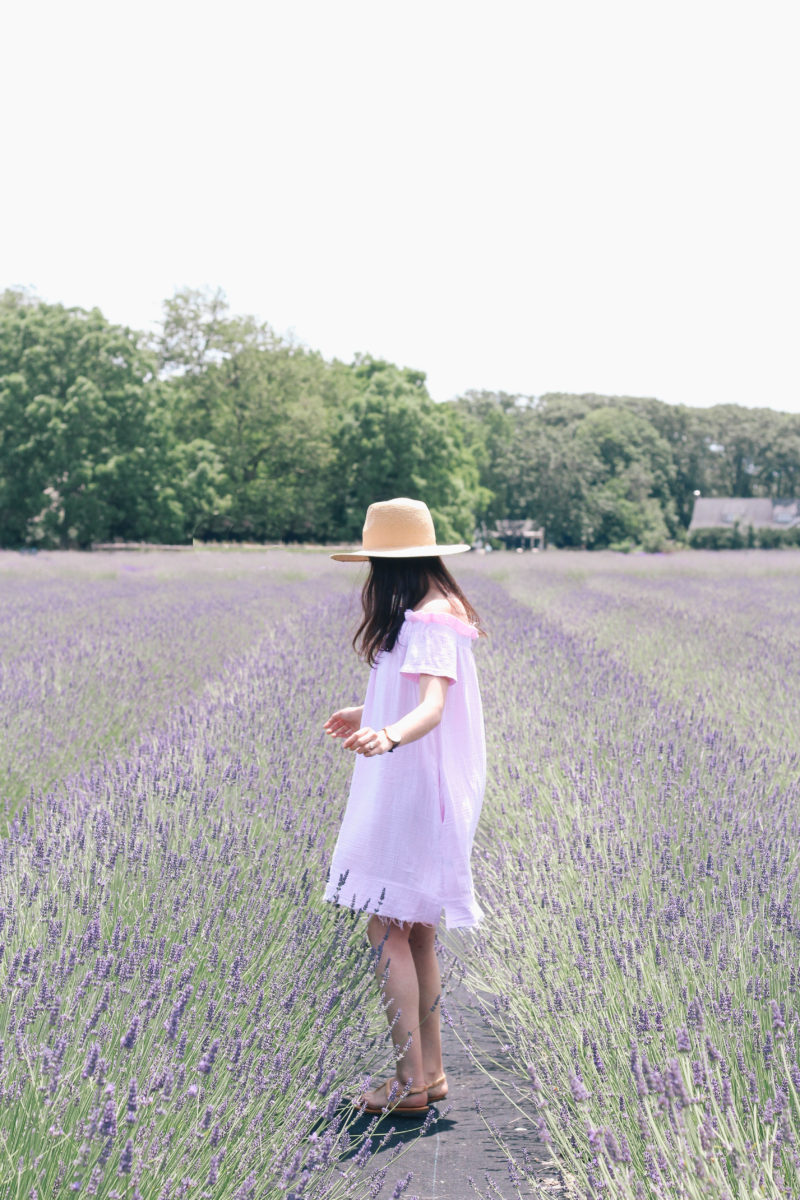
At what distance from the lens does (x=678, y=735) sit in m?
4.63

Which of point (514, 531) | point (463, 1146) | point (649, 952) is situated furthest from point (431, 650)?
point (514, 531)

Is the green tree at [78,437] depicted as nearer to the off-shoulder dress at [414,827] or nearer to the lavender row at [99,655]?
the lavender row at [99,655]

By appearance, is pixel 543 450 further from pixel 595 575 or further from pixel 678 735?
pixel 678 735

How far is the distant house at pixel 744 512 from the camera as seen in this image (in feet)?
270

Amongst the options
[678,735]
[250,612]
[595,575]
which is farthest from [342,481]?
[678,735]

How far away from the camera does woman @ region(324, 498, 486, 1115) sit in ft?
8.89

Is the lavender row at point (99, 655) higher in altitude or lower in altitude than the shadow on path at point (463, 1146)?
higher

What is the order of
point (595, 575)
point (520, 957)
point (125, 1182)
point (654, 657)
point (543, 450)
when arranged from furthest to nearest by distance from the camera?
point (543, 450) < point (595, 575) < point (654, 657) < point (520, 957) < point (125, 1182)

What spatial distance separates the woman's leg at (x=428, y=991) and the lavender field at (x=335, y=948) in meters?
0.14

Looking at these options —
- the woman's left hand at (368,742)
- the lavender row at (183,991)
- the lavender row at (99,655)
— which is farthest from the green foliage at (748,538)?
the woman's left hand at (368,742)

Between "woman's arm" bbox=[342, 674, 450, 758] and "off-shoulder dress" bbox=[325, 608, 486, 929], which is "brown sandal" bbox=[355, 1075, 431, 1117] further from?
"woman's arm" bbox=[342, 674, 450, 758]

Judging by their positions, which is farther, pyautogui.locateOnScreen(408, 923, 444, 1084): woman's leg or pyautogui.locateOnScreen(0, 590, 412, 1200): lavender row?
pyautogui.locateOnScreen(408, 923, 444, 1084): woman's leg

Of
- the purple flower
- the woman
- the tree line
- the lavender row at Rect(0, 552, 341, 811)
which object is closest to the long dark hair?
the woman

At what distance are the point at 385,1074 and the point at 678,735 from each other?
7.09ft
